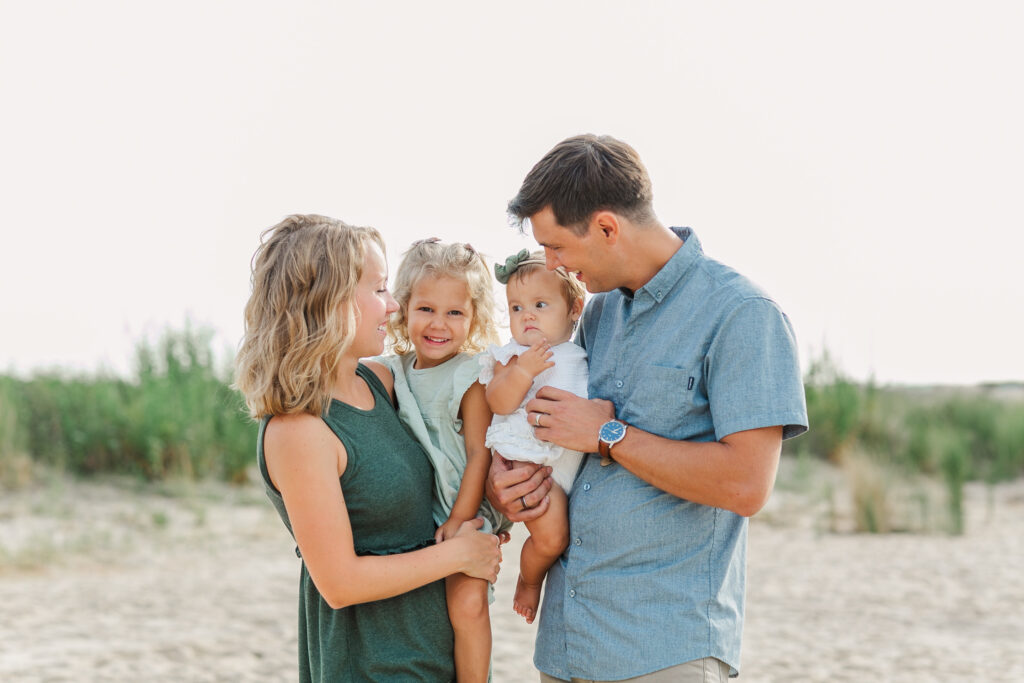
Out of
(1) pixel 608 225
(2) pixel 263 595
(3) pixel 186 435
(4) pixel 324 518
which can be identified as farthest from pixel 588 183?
(3) pixel 186 435

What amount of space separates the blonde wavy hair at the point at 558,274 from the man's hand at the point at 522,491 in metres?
0.57

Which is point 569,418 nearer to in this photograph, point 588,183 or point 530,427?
point 530,427

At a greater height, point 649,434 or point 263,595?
point 649,434

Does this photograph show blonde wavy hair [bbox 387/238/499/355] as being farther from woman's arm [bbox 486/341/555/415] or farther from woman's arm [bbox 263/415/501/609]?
woman's arm [bbox 263/415/501/609]

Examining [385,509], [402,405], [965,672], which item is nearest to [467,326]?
[402,405]

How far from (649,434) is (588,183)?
0.65 metres

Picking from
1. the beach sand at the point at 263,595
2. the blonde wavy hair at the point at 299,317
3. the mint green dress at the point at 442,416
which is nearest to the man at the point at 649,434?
the mint green dress at the point at 442,416

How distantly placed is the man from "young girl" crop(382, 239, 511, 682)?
0.39ft

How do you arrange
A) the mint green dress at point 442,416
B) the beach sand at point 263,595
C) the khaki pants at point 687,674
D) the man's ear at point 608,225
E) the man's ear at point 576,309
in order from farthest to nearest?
the beach sand at point 263,595 → the man's ear at point 576,309 → the mint green dress at point 442,416 → the man's ear at point 608,225 → the khaki pants at point 687,674

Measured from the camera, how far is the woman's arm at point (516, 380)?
2.69 metres

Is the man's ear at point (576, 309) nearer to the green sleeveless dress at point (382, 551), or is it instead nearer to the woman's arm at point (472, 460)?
the woman's arm at point (472, 460)

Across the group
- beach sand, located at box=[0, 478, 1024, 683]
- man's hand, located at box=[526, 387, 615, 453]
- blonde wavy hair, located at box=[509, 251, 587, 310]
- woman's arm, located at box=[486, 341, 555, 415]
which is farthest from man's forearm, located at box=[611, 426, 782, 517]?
beach sand, located at box=[0, 478, 1024, 683]

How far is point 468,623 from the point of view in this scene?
8.27 ft

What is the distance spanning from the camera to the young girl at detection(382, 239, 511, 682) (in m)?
2.55
